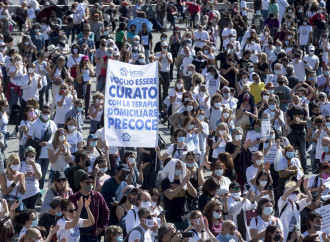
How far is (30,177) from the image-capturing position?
16.4 meters

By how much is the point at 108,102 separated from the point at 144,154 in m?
2.07

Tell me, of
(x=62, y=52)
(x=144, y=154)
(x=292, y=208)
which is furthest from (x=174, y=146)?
(x=62, y=52)

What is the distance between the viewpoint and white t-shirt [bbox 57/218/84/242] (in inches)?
549

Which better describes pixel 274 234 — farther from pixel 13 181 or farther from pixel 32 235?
pixel 13 181

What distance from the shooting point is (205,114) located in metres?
21.0

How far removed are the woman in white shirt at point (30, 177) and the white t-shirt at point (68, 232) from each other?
235 cm

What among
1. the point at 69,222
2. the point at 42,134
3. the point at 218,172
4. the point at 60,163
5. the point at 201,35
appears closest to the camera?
the point at 69,222

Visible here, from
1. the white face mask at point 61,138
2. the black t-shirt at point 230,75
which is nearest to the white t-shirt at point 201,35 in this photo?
the black t-shirt at point 230,75

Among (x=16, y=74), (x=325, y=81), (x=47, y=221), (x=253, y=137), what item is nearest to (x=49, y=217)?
(x=47, y=221)

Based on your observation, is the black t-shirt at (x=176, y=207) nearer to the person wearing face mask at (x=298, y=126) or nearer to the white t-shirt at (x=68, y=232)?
the white t-shirt at (x=68, y=232)

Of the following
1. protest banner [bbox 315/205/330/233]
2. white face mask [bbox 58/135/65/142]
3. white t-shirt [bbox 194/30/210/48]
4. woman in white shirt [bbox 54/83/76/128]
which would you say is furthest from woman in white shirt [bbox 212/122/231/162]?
Answer: white t-shirt [bbox 194/30/210/48]

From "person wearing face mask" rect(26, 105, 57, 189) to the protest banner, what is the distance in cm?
511

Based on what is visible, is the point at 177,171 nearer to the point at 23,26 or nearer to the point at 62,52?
the point at 62,52

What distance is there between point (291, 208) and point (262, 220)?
3.23 feet
